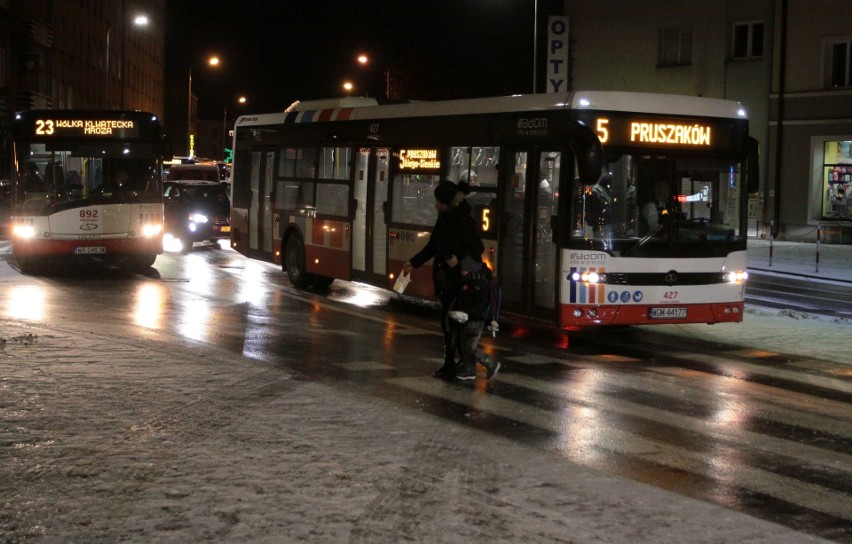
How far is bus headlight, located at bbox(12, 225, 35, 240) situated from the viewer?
787 inches

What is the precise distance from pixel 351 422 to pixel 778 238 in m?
31.8

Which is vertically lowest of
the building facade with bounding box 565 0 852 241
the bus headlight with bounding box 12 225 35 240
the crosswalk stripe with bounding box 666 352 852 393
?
the crosswalk stripe with bounding box 666 352 852 393

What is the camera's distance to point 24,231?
2003 centimetres

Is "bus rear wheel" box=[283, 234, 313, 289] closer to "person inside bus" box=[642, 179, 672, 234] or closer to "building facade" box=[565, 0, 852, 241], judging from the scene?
"person inside bus" box=[642, 179, 672, 234]

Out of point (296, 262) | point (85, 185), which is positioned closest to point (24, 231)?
point (85, 185)

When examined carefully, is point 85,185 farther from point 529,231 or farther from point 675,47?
point 675,47

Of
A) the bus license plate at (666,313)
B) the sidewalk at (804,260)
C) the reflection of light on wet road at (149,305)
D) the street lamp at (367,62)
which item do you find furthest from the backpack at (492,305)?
the street lamp at (367,62)

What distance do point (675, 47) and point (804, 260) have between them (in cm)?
1327

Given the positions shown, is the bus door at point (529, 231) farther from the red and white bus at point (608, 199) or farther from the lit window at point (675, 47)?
the lit window at point (675, 47)

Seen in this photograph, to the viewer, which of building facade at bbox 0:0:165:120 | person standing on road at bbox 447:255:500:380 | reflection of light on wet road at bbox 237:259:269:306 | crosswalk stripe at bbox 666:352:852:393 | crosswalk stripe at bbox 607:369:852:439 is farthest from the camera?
building facade at bbox 0:0:165:120

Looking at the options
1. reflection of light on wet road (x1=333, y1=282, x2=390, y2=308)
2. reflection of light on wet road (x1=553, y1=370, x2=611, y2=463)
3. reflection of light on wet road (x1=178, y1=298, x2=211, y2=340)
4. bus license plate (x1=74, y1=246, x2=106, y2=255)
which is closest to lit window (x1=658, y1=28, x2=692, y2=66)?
reflection of light on wet road (x1=333, y1=282, x2=390, y2=308)

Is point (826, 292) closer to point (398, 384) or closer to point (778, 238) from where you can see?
point (398, 384)

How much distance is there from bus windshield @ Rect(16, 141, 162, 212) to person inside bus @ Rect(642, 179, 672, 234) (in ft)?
36.4

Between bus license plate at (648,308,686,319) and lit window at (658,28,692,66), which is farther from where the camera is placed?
lit window at (658,28,692,66)
